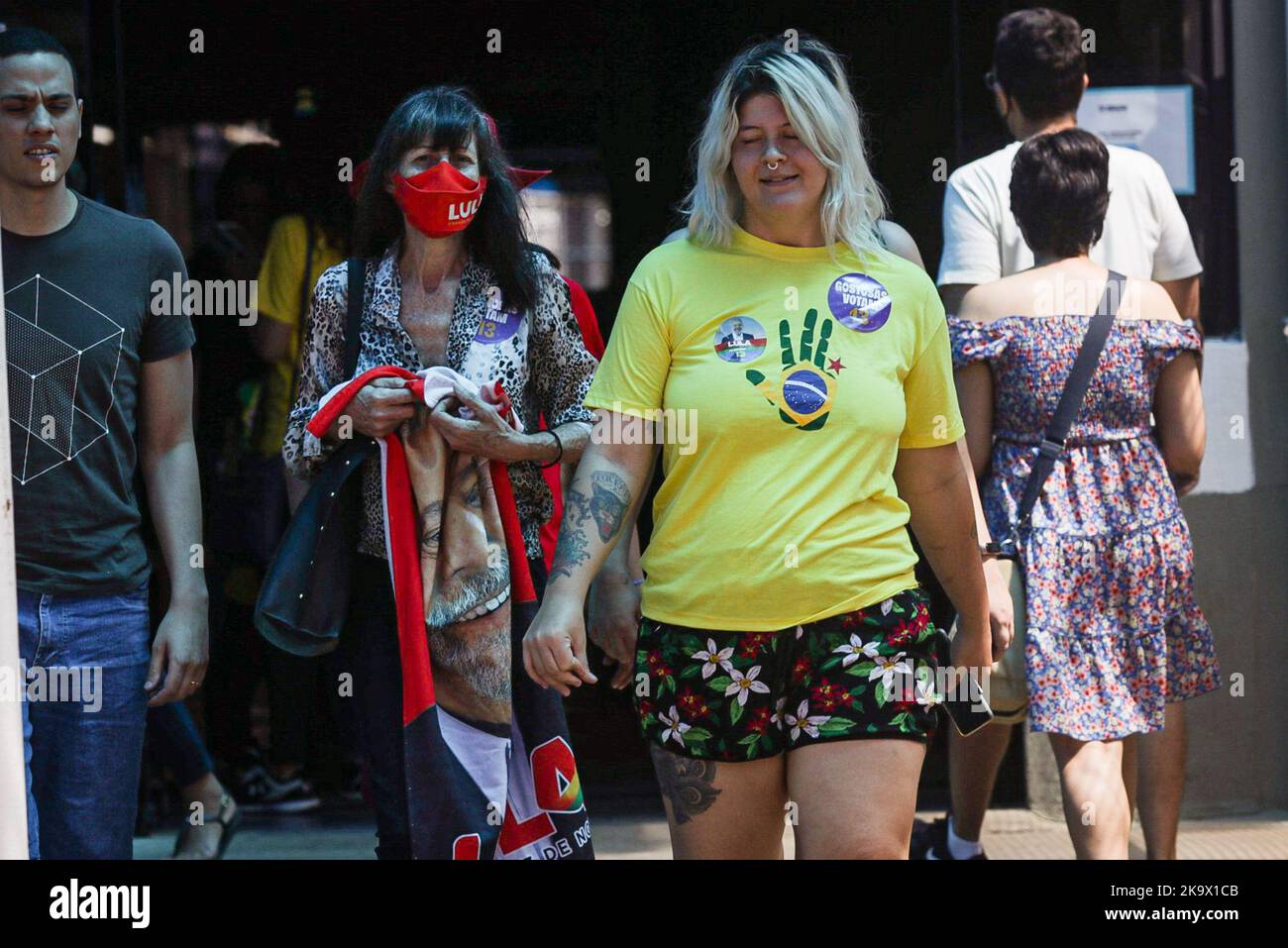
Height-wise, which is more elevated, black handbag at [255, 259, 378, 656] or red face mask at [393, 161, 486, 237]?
red face mask at [393, 161, 486, 237]

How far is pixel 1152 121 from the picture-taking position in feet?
20.1

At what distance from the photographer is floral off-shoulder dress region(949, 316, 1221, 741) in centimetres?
461

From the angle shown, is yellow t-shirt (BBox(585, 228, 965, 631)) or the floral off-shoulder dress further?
the floral off-shoulder dress

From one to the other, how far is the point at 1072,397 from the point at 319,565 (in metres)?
1.89

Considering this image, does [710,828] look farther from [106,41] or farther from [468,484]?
[106,41]

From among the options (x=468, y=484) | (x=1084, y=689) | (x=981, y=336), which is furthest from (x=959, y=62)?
(x=468, y=484)

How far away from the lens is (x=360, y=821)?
6.39m

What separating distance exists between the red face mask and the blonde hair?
0.61 m

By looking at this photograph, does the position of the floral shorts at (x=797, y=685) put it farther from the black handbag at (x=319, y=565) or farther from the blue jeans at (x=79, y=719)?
the blue jeans at (x=79, y=719)

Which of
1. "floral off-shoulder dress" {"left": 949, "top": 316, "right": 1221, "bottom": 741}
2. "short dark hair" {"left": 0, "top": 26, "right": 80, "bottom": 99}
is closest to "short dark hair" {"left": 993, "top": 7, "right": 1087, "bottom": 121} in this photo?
"floral off-shoulder dress" {"left": 949, "top": 316, "right": 1221, "bottom": 741}
